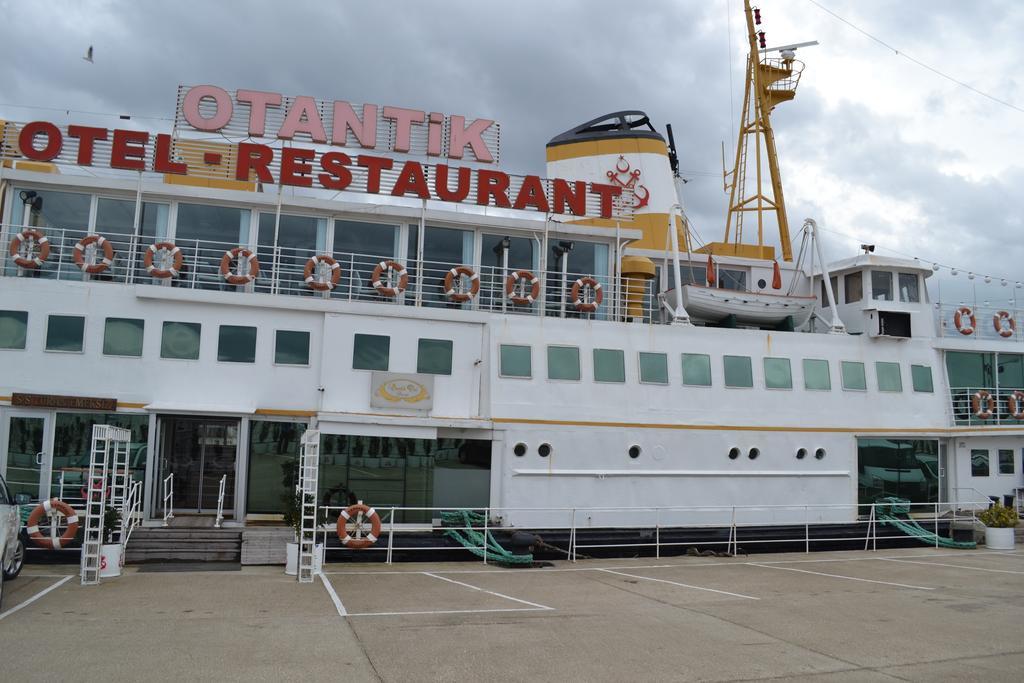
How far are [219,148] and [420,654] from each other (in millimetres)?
17234

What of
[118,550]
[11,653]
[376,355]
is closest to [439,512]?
[376,355]

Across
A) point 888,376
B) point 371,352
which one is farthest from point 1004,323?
point 371,352

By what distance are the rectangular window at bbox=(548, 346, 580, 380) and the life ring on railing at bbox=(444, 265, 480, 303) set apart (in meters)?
2.16

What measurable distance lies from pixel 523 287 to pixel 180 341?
744cm

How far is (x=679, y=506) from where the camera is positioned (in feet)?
59.0

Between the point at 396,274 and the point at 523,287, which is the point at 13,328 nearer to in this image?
the point at 396,274

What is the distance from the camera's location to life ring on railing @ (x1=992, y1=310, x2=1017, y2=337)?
72.5 feet

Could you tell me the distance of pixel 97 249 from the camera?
17.1m

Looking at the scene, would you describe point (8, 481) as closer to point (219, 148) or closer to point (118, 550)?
point (118, 550)

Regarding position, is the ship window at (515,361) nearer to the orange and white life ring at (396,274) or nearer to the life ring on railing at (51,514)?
the orange and white life ring at (396,274)

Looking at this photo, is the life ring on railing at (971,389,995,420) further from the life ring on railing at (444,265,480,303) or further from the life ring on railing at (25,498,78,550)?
the life ring on railing at (25,498,78,550)

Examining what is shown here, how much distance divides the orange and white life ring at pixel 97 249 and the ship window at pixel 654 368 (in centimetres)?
1144

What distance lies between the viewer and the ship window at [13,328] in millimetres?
16203

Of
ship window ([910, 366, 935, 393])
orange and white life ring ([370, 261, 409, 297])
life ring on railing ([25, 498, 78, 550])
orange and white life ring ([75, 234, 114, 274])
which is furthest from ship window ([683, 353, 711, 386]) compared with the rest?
orange and white life ring ([75, 234, 114, 274])
